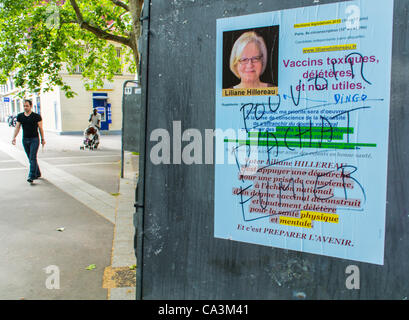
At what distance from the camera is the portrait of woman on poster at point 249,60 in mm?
1897

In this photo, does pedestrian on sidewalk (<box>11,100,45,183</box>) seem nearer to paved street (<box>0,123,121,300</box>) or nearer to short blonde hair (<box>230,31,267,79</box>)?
paved street (<box>0,123,121,300</box>)

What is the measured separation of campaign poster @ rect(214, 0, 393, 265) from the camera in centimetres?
168

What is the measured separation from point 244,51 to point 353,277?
1.26 m

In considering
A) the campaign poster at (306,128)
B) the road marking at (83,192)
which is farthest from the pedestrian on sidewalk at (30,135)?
the campaign poster at (306,128)

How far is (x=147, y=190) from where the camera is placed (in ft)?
7.29

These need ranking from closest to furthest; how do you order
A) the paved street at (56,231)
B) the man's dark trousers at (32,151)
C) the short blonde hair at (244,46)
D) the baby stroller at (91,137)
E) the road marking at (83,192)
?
the short blonde hair at (244,46), the paved street at (56,231), the road marking at (83,192), the man's dark trousers at (32,151), the baby stroller at (91,137)

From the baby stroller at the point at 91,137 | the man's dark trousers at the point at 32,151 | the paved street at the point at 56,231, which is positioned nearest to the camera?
the paved street at the point at 56,231

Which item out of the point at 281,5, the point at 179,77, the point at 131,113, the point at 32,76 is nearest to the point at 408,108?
the point at 281,5

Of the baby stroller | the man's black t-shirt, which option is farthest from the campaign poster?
the baby stroller

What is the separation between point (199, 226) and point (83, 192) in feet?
21.2

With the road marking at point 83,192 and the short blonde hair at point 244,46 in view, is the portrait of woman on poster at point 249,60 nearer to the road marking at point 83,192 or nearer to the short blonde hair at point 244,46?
the short blonde hair at point 244,46

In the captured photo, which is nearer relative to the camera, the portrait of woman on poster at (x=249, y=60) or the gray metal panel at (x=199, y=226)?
the gray metal panel at (x=199, y=226)

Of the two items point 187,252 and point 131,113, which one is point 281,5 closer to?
point 187,252

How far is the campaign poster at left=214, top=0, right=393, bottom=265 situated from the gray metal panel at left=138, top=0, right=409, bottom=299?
5 cm
